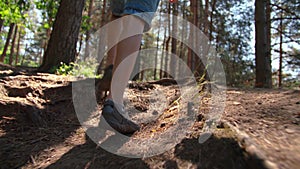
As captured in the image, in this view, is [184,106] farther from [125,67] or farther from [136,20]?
[136,20]

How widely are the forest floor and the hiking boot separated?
74mm

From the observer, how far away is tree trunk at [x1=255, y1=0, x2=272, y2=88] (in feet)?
17.1

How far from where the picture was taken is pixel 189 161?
1.14 metres

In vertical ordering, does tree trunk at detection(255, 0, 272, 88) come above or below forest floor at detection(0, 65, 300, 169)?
above

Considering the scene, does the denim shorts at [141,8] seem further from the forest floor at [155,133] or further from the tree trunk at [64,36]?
the tree trunk at [64,36]

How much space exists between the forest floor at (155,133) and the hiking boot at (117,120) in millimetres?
74

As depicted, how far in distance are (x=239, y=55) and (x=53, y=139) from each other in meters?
10.7

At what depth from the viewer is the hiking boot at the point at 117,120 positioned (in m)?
1.64

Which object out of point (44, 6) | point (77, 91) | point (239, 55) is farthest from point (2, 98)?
point (239, 55)

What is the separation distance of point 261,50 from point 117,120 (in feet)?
15.3

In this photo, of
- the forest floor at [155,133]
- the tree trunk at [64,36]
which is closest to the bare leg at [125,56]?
the forest floor at [155,133]

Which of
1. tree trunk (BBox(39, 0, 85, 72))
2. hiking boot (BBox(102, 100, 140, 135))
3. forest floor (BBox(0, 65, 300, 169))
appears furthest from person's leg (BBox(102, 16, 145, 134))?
tree trunk (BBox(39, 0, 85, 72))

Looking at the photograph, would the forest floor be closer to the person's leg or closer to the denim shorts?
the person's leg

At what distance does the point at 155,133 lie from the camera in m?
1.62
